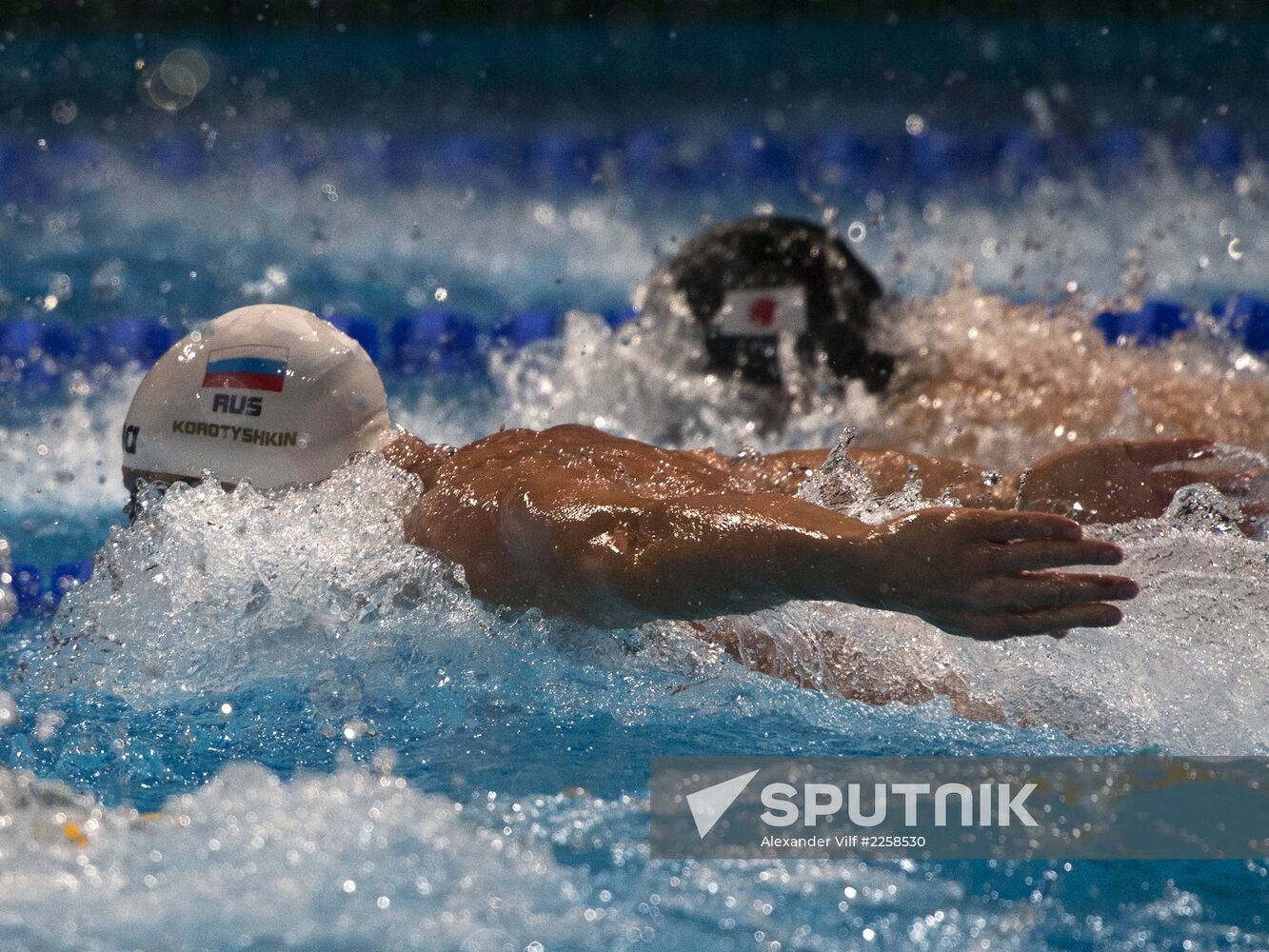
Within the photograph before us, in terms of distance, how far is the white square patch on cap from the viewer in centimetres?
333

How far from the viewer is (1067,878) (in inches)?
58.8

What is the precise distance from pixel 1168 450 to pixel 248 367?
1334mm

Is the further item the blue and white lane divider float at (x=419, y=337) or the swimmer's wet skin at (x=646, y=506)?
the blue and white lane divider float at (x=419, y=337)

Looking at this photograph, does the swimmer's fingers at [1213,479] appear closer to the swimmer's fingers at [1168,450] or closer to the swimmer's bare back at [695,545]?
the swimmer's fingers at [1168,450]

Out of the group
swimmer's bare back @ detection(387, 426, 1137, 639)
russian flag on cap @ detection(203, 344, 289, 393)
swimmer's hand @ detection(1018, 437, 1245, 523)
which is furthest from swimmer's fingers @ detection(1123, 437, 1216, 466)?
russian flag on cap @ detection(203, 344, 289, 393)

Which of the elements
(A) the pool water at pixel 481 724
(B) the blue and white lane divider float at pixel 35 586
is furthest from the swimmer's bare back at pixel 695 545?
(B) the blue and white lane divider float at pixel 35 586

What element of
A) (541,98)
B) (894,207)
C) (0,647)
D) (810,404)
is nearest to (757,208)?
(894,207)

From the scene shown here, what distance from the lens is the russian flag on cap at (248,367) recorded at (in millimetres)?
2039

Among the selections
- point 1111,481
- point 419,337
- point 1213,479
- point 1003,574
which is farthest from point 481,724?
point 419,337

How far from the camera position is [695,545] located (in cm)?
151

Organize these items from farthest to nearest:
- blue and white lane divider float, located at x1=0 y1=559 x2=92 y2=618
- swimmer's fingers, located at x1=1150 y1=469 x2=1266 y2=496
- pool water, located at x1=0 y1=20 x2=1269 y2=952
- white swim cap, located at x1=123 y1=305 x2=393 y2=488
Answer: blue and white lane divider float, located at x1=0 y1=559 x2=92 y2=618 → white swim cap, located at x1=123 y1=305 x2=393 y2=488 → swimmer's fingers, located at x1=1150 y1=469 x2=1266 y2=496 → pool water, located at x1=0 y1=20 x2=1269 y2=952

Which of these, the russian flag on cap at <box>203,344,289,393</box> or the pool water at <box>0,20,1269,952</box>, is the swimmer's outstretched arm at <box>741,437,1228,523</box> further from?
the russian flag on cap at <box>203,344,289,393</box>
